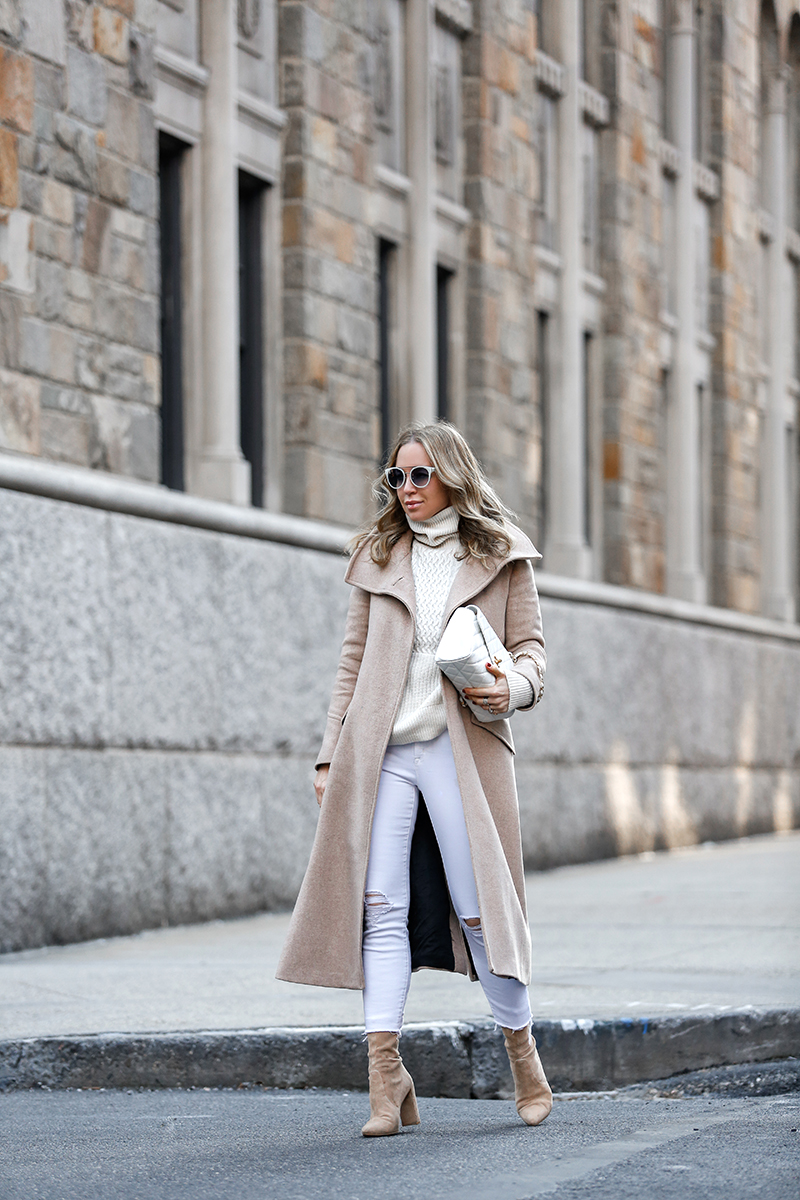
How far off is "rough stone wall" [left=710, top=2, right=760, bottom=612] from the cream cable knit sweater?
45.6 feet

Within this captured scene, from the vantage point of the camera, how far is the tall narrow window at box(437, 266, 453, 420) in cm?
1384

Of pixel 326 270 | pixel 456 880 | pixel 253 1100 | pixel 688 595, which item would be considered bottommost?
pixel 253 1100

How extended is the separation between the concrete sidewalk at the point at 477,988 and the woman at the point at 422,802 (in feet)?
3.65

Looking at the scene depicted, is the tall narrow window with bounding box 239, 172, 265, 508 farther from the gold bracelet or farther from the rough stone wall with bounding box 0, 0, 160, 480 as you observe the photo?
the gold bracelet

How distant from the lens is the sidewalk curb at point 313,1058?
587 centimetres

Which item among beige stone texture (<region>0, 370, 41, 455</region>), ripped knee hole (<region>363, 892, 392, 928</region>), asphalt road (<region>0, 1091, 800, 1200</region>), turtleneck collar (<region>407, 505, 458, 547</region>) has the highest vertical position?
beige stone texture (<region>0, 370, 41, 455</region>)

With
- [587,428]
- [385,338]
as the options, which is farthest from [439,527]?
[587,428]

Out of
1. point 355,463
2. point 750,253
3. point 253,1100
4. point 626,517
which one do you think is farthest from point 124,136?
point 750,253

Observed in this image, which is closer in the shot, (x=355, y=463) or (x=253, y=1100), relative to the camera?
(x=253, y=1100)

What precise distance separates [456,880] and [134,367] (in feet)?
17.1

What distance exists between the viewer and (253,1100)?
5668 millimetres

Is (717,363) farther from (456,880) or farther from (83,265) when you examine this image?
(456,880)

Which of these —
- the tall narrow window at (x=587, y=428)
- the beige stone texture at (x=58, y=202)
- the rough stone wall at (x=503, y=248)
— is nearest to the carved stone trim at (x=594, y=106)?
the rough stone wall at (x=503, y=248)

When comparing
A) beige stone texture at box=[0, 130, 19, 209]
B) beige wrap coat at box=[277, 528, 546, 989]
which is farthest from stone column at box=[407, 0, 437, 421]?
beige wrap coat at box=[277, 528, 546, 989]
